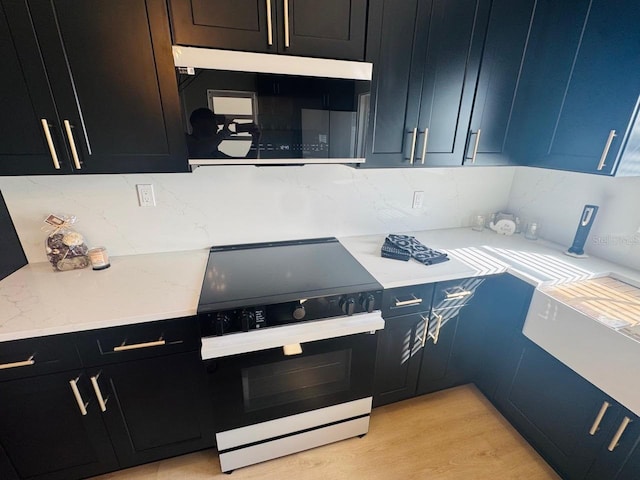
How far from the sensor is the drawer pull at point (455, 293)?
1.56 metres

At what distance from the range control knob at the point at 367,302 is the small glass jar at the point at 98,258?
1.31 m

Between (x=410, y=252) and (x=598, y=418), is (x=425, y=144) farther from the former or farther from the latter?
(x=598, y=418)

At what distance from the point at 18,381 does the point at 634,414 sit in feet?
7.62

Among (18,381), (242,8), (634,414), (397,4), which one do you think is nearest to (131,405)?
(18,381)

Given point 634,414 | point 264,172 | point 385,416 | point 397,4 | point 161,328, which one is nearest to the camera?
point 634,414

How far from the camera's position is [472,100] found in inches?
60.9

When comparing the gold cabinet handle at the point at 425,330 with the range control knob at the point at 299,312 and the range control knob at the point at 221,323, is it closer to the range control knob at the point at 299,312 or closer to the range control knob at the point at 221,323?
the range control knob at the point at 299,312

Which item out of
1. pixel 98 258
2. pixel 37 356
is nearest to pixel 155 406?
pixel 37 356

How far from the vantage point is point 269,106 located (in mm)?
1208

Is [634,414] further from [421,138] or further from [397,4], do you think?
[397,4]

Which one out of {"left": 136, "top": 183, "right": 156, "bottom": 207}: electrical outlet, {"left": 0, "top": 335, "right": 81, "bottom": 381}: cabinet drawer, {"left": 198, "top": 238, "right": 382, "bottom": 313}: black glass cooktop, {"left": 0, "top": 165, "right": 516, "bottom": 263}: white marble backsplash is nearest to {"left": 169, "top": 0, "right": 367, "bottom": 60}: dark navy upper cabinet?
{"left": 0, "top": 165, "right": 516, "bottom": 263}: white marble backsplash

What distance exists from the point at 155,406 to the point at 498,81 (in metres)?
2.33

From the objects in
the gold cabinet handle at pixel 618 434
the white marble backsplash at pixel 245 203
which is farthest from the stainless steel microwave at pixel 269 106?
the gold cabinet handle at pixel 618 434

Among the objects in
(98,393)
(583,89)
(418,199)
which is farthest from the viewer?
(418,199)
